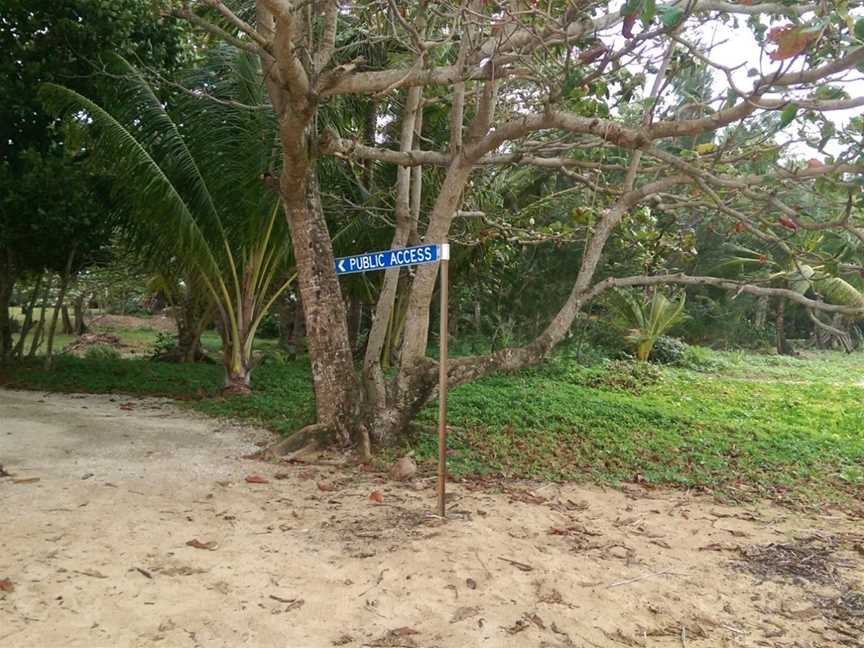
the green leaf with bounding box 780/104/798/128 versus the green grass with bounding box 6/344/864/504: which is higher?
the green leaf with bounding box 780/104/798/128

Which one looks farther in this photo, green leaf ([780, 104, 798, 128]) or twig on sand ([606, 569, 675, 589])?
green leaf ([780, 104, 798, 128])

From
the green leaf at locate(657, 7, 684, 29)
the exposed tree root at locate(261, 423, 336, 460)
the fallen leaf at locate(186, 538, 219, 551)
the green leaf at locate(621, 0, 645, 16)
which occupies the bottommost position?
the fallen leaf at locate(186, 538, 219, 551)

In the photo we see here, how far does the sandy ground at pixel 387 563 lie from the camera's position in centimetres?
328

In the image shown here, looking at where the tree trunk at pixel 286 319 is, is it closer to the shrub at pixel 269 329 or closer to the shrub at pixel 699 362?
the shrub at pixel 269 329

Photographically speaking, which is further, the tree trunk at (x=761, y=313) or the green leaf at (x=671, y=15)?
the tree trunk at (x=761, y=313)

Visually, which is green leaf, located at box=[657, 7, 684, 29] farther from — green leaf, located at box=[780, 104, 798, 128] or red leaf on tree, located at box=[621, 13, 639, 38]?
green leaf, located at box=[780, 104, 798, 128]

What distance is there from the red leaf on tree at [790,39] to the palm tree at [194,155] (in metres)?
5.82

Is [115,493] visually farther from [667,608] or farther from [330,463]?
[667,608]

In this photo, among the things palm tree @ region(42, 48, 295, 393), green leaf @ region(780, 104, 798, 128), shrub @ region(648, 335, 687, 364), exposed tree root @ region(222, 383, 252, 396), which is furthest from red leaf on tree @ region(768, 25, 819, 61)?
shrub @ region(648, 335, 687, 364)

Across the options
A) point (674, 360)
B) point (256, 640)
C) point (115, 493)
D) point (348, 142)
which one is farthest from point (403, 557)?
point (674, 360)

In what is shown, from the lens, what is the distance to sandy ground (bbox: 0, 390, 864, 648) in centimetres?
328

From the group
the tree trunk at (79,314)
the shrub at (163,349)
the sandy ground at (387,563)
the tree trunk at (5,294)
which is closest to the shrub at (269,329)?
the tree trunk at (79,314)

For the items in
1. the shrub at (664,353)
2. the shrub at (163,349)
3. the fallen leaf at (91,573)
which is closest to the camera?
the fallen leaf at (91,573)

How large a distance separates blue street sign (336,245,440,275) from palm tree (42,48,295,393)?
12.4 ft
